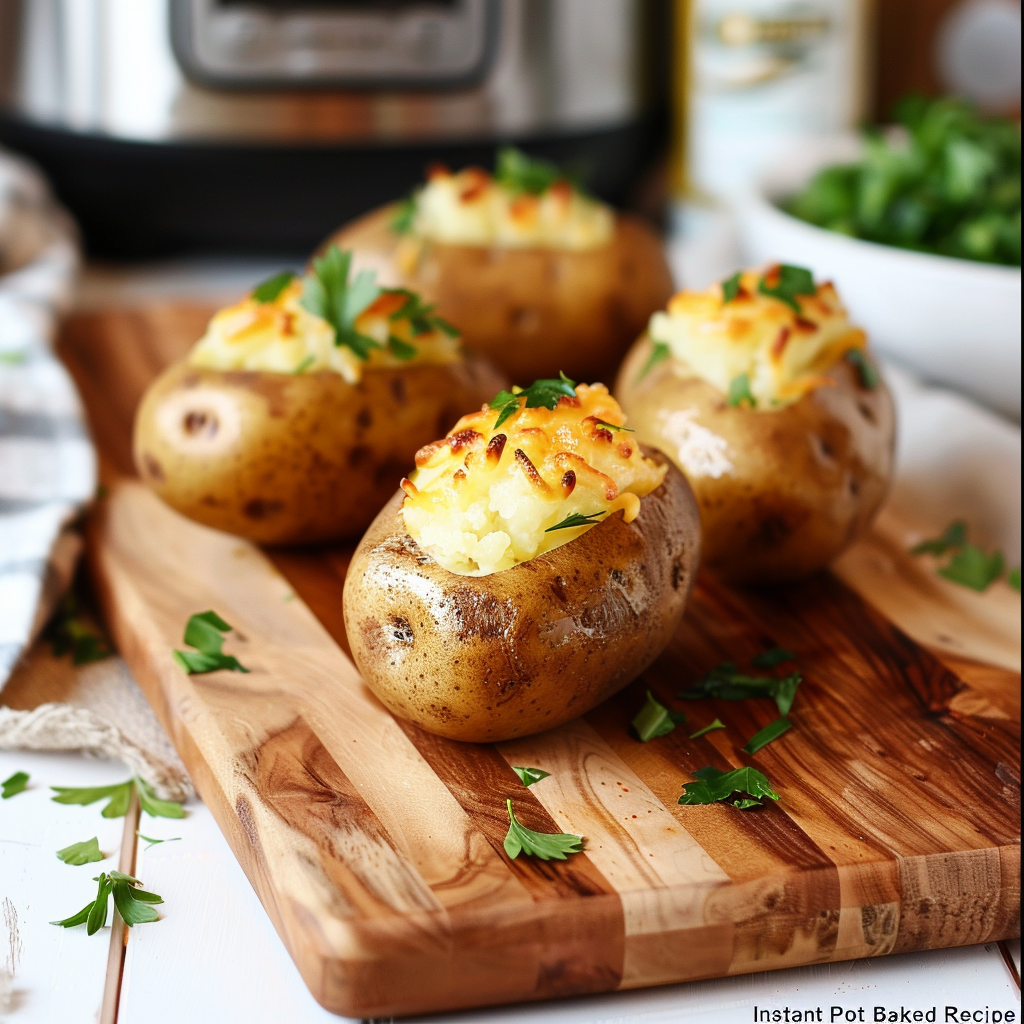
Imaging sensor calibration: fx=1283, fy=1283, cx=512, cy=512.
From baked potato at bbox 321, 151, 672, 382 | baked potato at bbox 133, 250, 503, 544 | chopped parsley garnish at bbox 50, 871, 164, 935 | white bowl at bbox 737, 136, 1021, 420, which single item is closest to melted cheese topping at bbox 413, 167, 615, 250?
baked potato at bbox 321, 151, 672, 382

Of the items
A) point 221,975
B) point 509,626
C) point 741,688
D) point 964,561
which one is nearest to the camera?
point 221,975

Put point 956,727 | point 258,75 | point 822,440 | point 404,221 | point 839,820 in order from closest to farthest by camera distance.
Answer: point 839,820
point 956,727
point 822,440
point 404,221
point 258,75

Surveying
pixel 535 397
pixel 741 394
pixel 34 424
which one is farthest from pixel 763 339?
pixel 34 424

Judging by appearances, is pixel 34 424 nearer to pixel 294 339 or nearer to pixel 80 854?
pixel 294 339

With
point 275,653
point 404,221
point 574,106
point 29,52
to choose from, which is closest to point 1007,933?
point 275,653

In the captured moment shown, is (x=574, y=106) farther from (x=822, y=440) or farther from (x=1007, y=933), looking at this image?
(x=1007, y=933)
